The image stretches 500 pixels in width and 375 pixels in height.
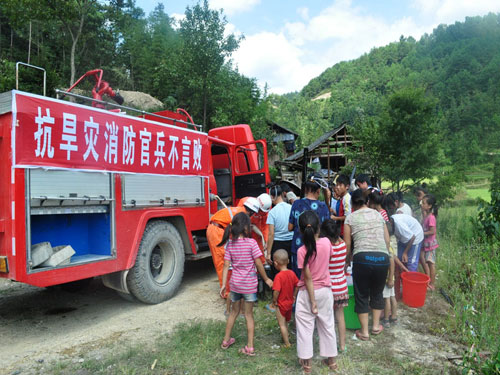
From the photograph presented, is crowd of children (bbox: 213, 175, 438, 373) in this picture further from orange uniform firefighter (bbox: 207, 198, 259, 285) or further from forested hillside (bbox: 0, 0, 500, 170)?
forested hillside (bbox: 0, 0, 500, 170)

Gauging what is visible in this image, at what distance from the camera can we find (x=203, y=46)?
57.9 feet

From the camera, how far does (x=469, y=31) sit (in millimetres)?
80000

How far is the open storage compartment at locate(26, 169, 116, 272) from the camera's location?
338 centimetres

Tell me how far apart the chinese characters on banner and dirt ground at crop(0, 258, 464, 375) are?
1.88 meters

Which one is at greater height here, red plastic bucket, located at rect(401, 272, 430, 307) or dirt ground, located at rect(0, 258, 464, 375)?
red plastic bucket, located at rect(401, 272, 430, 307)

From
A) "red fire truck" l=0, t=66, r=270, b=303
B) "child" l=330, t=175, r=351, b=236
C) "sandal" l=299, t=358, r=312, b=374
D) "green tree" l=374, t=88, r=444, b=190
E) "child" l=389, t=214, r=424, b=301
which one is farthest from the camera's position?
"green tree" l=374, t=88, r=444, b=190

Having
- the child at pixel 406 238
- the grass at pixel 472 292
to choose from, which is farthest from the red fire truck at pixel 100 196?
the grass at pixel 472 292

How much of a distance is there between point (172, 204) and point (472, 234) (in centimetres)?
672

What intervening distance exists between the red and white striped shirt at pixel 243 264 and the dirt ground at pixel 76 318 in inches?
48.4

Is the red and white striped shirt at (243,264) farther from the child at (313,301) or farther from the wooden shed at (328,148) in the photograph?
the wooden shed at (328,148)

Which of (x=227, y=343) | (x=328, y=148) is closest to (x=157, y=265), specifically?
(x=227, y=343)

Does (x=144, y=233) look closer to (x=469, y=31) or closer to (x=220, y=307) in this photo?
(x=220, y=307)

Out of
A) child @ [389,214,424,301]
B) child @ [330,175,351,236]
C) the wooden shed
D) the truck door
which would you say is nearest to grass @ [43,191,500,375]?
child @ [389,214,424,301]

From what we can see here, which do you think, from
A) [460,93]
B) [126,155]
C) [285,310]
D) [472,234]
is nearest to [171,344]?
[285,310]
